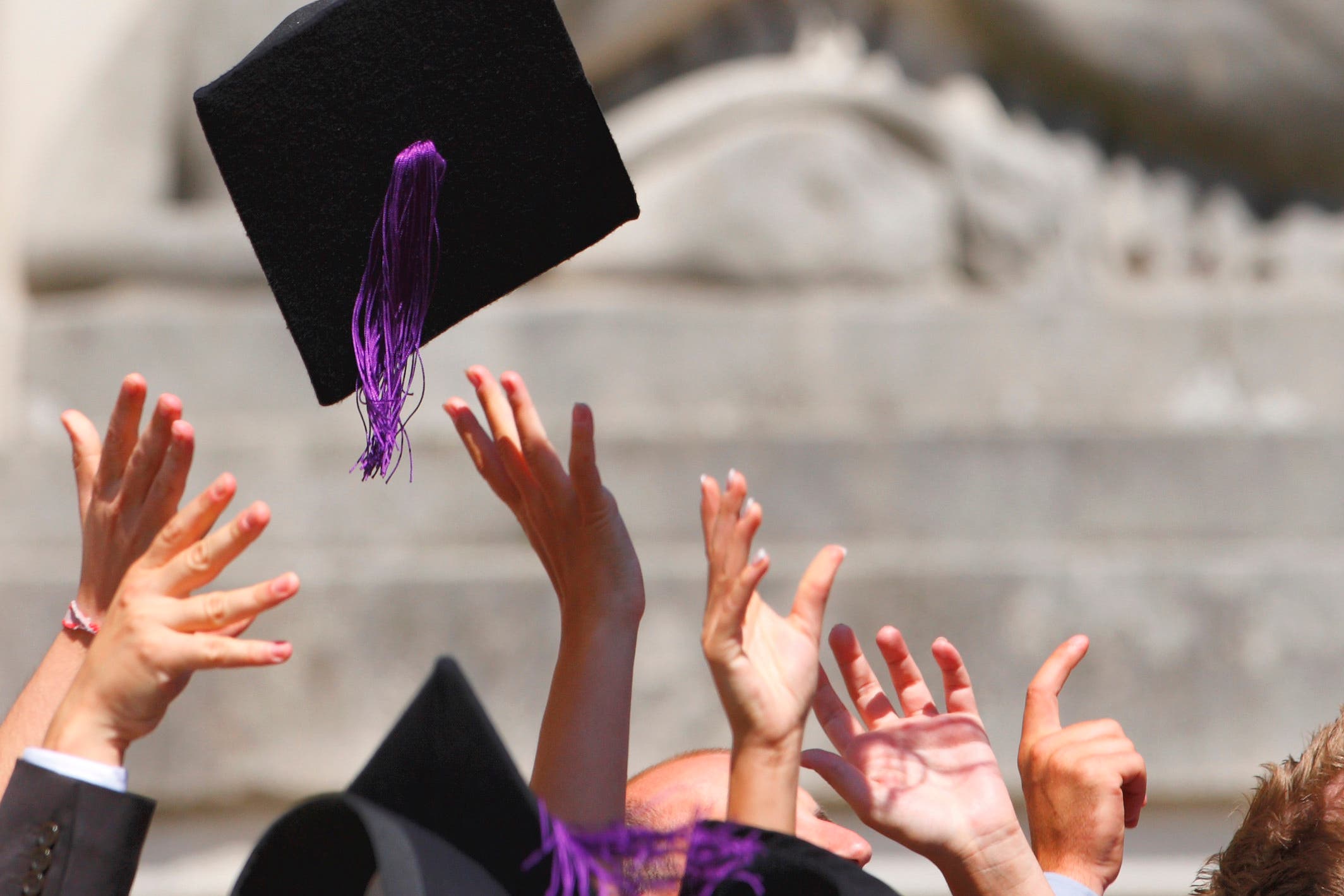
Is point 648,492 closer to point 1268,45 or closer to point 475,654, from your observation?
point 475,654

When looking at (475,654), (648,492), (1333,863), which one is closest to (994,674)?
(648,492)

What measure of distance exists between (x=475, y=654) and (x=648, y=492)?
0.48 meters

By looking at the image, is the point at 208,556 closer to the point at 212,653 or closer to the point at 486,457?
the point at 212,653

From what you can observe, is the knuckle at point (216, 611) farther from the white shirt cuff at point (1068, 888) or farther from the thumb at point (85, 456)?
the white shirt cuff at point (1068, 888)

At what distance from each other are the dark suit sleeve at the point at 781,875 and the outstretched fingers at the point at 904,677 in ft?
1.01

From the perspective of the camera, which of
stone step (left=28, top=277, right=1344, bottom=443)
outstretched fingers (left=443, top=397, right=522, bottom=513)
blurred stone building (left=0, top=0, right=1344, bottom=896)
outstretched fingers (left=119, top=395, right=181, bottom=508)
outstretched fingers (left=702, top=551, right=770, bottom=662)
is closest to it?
outstretched fingers (left=702, top=551, right=770, bottom=662)

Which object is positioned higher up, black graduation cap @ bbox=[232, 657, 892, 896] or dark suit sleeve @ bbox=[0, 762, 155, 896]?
black graduation cap @ bbox=[232, 657, 892, 896]

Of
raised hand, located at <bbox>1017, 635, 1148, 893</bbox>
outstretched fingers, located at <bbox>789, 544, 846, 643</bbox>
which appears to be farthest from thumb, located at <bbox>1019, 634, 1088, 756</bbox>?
outstretched fingers, located at <bbox>789, 544, 846, 643</bbox>

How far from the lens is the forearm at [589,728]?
3.64 feet

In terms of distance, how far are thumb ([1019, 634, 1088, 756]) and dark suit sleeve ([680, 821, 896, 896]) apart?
0.42 metres

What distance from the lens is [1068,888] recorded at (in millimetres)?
1239

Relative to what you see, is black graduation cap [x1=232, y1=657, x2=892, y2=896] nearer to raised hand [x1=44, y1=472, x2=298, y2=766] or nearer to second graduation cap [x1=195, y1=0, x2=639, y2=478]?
raised hand [x1=44, y1=472, x2=298, y2=766]

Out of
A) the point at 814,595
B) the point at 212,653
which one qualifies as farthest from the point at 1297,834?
the point at 212,653

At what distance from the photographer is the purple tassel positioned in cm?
127
